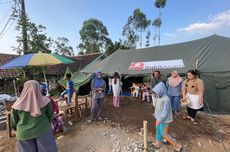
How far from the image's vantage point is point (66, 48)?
2942cm

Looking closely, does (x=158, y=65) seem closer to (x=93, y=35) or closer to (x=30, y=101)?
(x=30, y=101)

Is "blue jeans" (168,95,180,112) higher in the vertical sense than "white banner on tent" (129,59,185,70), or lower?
lower

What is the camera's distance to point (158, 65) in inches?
280

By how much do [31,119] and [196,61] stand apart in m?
6.12

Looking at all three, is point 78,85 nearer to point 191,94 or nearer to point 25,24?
point 25,24

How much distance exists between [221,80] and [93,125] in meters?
4.68

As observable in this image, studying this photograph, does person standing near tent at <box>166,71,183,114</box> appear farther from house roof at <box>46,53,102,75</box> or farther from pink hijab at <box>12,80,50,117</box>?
house roof at <box>46,53,102,75</box>

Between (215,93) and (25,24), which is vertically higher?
(25,24)

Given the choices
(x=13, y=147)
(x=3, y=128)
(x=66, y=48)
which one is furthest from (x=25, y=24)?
(x=66, y=48)

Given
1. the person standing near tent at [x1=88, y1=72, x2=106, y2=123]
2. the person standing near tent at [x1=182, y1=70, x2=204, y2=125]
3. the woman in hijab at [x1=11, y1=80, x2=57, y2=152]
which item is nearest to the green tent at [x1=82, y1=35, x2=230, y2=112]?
the person standing near tent at [x1=182, y1=70, x2=204, y2=125]

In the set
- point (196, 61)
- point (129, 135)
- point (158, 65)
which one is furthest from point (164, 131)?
point (158, 65)

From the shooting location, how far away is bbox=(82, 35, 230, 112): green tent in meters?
5.77

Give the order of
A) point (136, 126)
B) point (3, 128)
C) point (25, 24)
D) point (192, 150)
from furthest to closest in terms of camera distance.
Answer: point (25, 24) < point (3, 128) < point (136, 126) < point (192, 150)

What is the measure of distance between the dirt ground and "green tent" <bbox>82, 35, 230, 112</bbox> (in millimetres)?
1165
